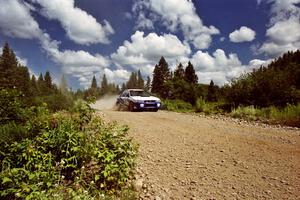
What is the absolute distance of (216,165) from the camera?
6.00 metres

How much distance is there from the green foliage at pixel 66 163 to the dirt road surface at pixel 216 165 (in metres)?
0.57

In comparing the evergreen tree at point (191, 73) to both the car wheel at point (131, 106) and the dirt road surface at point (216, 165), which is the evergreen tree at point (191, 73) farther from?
the dirt road surface at point (216, 165)

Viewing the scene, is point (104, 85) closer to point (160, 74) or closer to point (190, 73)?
point (160, 74)

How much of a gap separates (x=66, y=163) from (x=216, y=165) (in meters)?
2.90

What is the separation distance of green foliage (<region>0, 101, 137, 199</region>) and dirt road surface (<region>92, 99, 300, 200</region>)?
573 millimetres

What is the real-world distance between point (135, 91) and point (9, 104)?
10657mm

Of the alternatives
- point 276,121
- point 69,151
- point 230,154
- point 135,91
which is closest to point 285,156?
point 230,154

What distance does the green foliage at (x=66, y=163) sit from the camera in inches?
179

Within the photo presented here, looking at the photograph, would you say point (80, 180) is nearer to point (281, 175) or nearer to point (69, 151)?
point (69, 151)

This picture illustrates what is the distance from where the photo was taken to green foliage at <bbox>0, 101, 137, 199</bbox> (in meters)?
4.54

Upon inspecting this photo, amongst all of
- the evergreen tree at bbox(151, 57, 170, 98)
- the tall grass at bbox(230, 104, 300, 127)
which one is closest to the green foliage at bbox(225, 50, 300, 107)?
the tall grass at bbox(230, 104, 300, 127)

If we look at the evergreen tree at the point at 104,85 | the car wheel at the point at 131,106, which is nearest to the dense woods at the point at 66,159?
the car wheel at the point at 131,106

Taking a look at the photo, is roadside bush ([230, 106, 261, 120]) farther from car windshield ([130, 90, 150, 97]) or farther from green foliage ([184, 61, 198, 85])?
green foliage ([184, 61, 198, 85])

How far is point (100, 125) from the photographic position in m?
6.20
